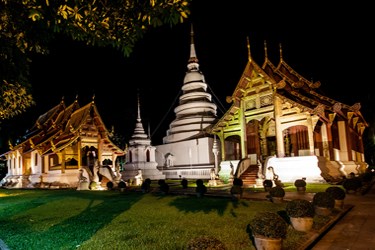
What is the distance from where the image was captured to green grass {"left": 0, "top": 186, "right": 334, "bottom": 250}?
19.9 ft

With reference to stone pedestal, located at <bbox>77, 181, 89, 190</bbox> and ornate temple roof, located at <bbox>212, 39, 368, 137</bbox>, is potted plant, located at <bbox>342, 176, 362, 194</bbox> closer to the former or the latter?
ornate temple roof, located at <bbox>212, 39, 368, 137</bbox>

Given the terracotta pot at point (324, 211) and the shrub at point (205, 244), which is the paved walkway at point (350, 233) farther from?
the shrub at point (205, 244)

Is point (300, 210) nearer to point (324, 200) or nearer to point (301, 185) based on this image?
point (324, 200)

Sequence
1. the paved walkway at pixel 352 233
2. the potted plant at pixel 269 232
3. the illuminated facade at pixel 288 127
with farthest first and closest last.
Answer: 1. the illuminated facade at pixel 288 127
2. the paved walkway at pixel 352 233
3. the potted plant at pixel 269 232

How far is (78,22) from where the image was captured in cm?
538

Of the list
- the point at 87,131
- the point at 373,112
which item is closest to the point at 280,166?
the point at 87,131

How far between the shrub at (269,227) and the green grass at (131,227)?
20.6 inches

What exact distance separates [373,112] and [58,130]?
3249cm

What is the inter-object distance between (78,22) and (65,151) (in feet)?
68.8

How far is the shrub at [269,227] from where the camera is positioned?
5.12 m

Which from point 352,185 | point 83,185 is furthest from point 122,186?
point 352,185

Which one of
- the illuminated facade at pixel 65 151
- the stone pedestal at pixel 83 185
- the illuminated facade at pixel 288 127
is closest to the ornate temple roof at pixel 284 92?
the illuminated facade at pixel 288 127

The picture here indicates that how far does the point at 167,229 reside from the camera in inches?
279

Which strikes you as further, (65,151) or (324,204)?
(65,151)
